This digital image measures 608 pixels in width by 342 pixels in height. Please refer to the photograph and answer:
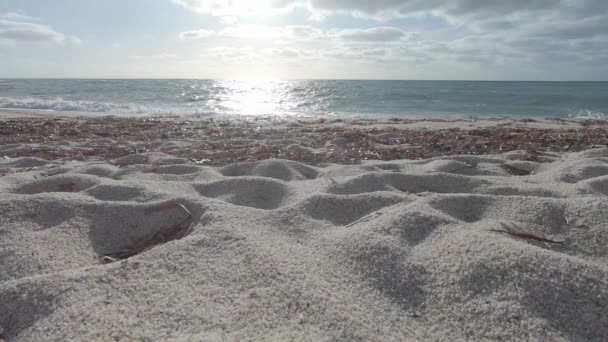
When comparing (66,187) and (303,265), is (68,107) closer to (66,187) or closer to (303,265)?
(66,187)

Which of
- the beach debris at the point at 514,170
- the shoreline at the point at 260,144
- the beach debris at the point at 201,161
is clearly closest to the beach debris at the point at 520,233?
the beach debris at the point at 514,170

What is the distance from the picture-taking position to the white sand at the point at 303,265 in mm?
1109

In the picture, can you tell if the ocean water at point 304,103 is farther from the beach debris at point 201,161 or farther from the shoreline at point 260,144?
the beach debris at point 201,161

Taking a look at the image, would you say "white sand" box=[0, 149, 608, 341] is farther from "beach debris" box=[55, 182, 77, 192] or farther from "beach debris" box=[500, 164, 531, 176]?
"beach debris" box=[500, 164, 531, 176]

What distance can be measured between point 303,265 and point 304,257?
0.08 meters

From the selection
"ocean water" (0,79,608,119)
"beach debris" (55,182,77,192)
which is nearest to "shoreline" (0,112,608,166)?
"beach debris" (55,182,77,192)

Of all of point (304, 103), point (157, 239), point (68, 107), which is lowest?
point (157, 239)

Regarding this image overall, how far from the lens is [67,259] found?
60.1 inches

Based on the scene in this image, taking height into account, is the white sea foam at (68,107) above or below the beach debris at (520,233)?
above

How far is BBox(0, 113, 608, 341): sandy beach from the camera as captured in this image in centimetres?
111

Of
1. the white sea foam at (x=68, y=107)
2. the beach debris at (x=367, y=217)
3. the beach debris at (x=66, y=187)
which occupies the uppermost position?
the white sea foam at (x=68, y=107)

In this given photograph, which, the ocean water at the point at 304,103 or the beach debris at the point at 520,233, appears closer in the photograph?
the beach debris at the point at 520,233

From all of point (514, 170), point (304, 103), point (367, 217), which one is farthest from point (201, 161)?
point (304, 103)

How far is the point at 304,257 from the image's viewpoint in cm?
151
